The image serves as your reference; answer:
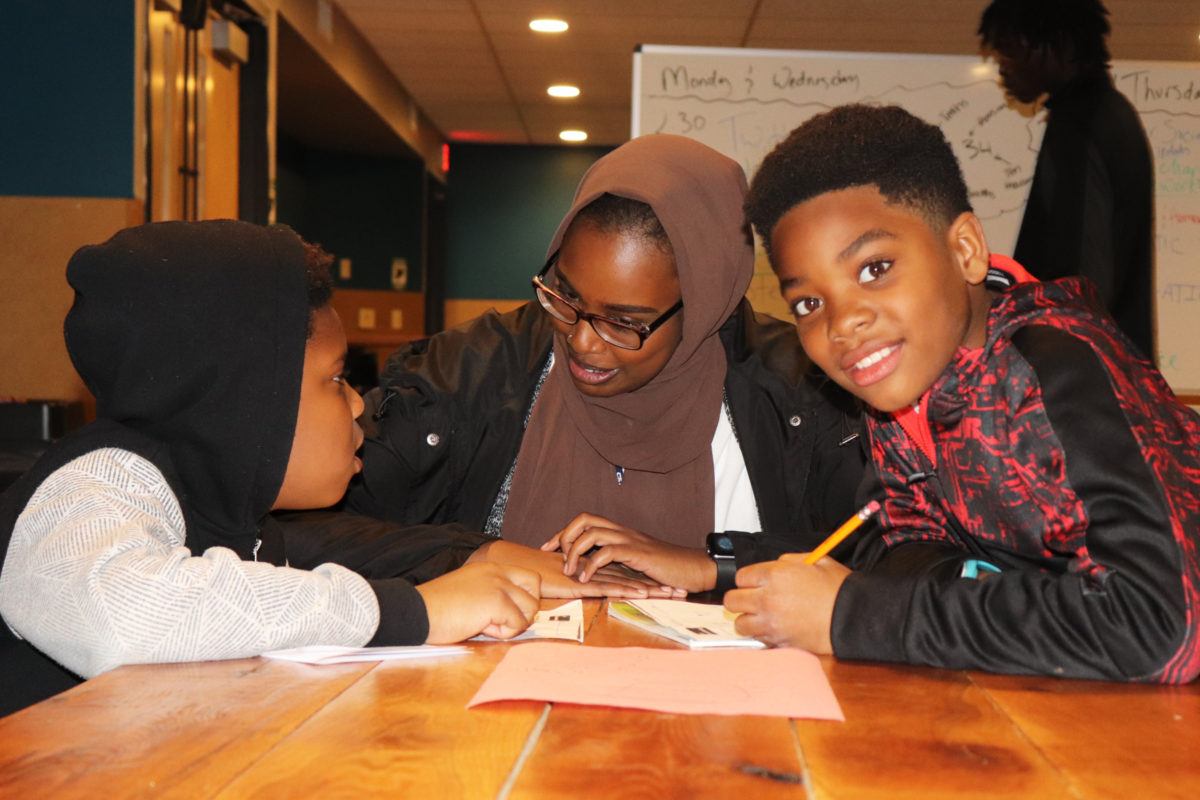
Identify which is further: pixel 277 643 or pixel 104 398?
pixel 104 398

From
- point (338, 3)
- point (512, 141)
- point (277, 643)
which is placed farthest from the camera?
point (512, 141)

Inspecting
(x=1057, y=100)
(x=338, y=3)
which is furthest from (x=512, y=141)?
(x=1057, y=100)

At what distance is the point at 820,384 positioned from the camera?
1884 millimetres

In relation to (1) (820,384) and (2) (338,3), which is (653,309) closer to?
(1) (820,384)

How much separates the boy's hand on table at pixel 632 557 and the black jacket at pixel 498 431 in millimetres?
344

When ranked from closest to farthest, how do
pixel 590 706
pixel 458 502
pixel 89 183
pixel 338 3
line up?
pixel 590 706 < pixel 458 502 < pixel 89 183 < pixel 338 3

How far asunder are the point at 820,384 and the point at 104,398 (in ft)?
3.51

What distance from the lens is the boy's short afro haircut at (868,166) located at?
1288mm

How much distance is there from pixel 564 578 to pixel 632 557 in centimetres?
11

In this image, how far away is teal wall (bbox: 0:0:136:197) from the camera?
3.77 metres

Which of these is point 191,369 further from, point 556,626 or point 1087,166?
point 1087,166

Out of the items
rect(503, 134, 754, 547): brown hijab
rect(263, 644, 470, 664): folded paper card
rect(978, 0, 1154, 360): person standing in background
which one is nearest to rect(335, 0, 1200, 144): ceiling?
rect(978, 0, 1154, 360): person standing in background

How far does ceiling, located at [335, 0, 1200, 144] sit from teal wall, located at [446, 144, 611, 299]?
2116 millimetres

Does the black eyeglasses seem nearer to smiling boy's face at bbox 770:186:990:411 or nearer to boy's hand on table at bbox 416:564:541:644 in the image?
smiling boy's face at bbox 770:186:990:411
